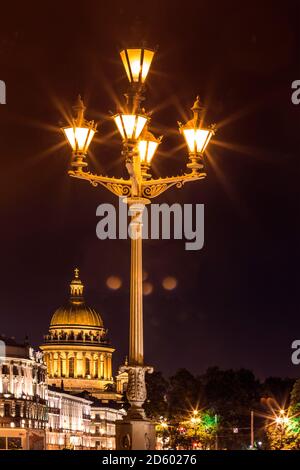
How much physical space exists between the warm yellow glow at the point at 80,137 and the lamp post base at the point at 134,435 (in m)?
4.94

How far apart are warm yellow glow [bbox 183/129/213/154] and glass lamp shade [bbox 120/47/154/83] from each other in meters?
1.30

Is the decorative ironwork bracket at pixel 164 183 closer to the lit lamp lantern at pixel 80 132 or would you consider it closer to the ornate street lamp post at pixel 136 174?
the ornate street lamp post at pixel 136 174

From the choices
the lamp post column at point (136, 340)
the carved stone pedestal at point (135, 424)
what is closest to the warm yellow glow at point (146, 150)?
the lamp post column at point (136, 340)

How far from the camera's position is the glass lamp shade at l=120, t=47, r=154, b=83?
935 inches

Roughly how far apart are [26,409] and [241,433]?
2999 centimetres

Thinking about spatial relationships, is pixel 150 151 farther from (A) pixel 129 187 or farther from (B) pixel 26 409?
(B) pixel 26 409

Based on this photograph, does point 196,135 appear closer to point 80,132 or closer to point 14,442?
point 80,132

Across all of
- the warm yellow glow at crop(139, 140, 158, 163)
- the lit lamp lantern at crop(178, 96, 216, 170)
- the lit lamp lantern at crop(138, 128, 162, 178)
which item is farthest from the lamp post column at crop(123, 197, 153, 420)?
the lit lamp lantern at crop(178, 96, 216, 170)

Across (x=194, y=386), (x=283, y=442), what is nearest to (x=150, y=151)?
(x=283, y=442)

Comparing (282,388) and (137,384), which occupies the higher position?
(282,388)

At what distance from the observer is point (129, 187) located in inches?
981

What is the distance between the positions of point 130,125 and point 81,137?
1.18 meters

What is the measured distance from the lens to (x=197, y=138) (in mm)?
24391

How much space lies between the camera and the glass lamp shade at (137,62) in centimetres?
2375
